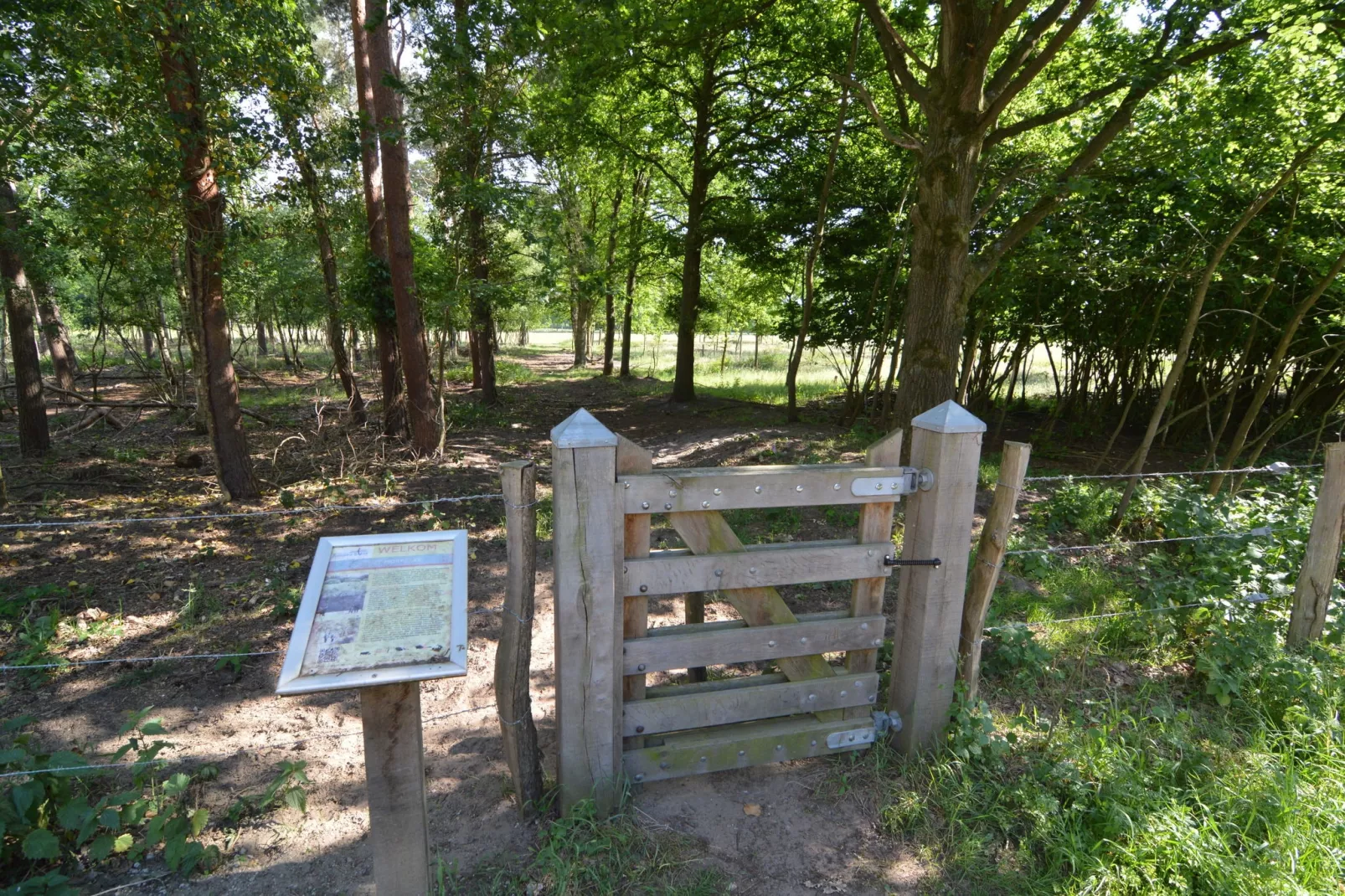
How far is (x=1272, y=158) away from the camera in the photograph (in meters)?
6.20

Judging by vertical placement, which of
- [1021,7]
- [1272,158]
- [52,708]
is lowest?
[52,708]

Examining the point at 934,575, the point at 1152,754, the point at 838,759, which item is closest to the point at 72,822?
the point at 838,759

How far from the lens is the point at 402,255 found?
976cm

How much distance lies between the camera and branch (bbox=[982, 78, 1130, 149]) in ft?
21.4

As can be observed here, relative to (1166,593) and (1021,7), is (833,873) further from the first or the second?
(1021,7)

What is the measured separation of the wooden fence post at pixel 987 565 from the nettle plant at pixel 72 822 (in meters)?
3.46

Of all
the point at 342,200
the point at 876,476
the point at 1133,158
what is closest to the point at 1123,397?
the point at 1133,158

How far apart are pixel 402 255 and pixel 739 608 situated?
8458 mm

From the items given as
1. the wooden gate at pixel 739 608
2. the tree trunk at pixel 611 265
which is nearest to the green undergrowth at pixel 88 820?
the wooden gate at pixel 739 608

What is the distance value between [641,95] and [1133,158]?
1148 centimetres

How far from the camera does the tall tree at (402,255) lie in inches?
366

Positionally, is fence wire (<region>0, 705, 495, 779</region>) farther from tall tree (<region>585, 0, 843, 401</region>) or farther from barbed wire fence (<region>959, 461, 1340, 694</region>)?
tall tree (<region>585, 0, 843, 401</region>)

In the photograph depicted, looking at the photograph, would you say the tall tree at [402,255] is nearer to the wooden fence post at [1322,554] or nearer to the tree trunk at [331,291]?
the tree trunk at [331,291]

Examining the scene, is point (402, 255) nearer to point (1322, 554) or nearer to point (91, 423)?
point (91, 423)
